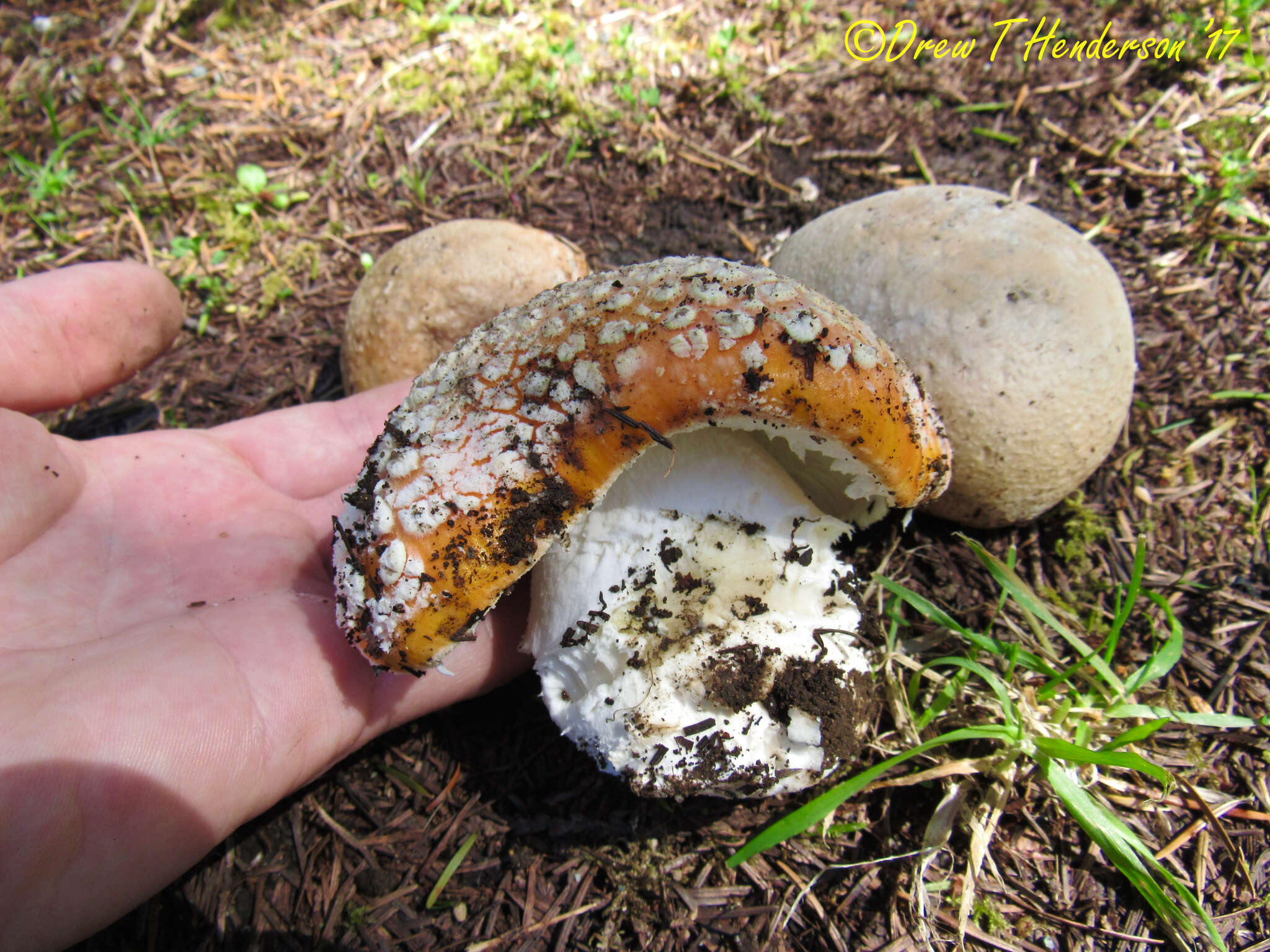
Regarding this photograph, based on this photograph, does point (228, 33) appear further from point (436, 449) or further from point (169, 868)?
point (169, 868)

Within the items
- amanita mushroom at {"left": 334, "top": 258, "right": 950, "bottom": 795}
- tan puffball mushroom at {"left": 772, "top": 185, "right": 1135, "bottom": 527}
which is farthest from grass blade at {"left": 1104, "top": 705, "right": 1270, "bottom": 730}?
amanita mushroom at {"left": 334, "top": 258, "right": 950, "bottom": 795}

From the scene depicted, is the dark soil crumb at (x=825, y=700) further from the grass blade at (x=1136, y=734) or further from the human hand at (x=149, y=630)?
the human hand at (x=149, y=630)

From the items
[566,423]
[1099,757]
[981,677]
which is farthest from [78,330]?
[1099,757]

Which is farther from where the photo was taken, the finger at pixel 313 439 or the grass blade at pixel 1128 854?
the finger at pixel 313 439

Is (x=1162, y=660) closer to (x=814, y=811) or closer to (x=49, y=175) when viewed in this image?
(x=814, y=811)

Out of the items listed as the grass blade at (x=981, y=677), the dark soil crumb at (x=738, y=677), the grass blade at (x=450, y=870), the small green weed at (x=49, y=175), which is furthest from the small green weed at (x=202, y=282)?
the grass blade at (x=981, y=677)

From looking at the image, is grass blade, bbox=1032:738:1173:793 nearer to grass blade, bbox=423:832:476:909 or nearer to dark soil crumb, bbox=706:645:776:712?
dark soil crumb, bbox=706:645:776:712

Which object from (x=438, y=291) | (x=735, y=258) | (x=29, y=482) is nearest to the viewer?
(x=29, y=482)
